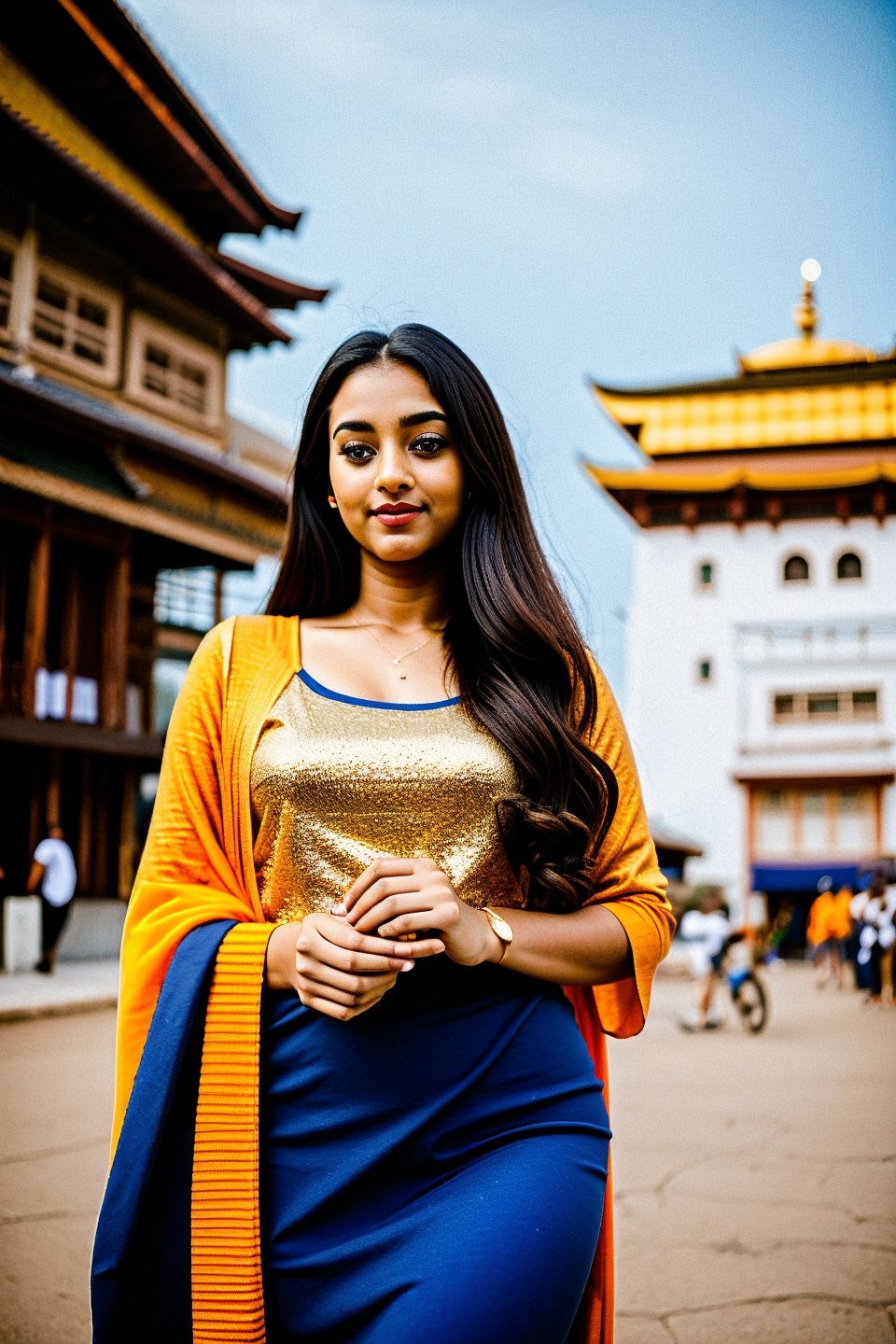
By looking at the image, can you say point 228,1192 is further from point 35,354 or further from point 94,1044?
point 94,1044

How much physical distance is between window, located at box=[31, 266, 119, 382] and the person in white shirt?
15.9ft

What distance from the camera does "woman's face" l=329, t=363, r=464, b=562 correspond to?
1418 millimetres

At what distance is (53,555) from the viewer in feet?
34.0

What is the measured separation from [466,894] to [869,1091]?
5363 mm

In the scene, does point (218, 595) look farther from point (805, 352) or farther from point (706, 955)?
point (805, 352)

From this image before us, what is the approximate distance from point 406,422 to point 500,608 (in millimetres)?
238

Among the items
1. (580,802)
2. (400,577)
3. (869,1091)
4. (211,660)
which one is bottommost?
(869,1091)

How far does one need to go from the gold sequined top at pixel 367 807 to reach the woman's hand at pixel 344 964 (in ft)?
0.53

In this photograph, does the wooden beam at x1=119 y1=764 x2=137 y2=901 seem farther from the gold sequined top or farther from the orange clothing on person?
the gold sequined top

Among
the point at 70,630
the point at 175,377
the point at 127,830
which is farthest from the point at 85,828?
the point at 175,377

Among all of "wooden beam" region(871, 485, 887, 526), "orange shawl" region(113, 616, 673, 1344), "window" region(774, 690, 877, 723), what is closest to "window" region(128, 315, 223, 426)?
"orange shawl" region(113, 616, 673, 1344)

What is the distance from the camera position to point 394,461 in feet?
4.62

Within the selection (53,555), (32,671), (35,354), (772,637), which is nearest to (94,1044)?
(32,671)

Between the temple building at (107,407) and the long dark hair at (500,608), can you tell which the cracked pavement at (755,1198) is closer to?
the long dark hair at (500,608)
